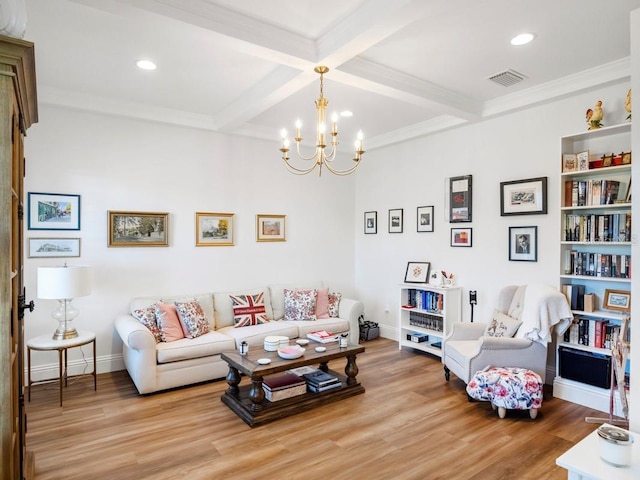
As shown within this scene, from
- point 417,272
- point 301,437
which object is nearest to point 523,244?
point 417,272

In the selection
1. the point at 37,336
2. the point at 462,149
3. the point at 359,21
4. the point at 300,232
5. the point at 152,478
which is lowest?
the point at 152,478

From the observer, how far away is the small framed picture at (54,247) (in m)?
3.92

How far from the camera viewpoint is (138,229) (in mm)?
4488

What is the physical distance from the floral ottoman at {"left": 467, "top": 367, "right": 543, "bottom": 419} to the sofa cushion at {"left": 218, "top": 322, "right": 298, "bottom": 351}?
2.04 meters

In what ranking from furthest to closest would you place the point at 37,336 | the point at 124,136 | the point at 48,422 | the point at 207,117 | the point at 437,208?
→ 1. the point at 437,208
2. the point at 207,117
3. the point at 124,136
4. the point at 37,336
5. the point at 48,422

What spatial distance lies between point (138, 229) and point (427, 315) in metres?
3.61

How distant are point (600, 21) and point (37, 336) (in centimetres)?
538

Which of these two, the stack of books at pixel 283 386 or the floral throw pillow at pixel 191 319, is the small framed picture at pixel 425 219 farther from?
the floral throw pillow at pixel 191 319

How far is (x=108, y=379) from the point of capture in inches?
162

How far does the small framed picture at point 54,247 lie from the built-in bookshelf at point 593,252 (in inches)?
188

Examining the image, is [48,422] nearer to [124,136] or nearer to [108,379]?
[108,379]

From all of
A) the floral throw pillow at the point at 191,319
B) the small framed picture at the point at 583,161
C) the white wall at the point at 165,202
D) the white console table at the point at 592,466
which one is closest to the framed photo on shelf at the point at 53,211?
the white wall at the point at 165,202

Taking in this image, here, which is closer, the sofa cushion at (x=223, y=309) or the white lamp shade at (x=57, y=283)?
the white lamp shade at (x=57, y=283)

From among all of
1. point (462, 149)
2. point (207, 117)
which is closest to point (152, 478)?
point (207, 117)
